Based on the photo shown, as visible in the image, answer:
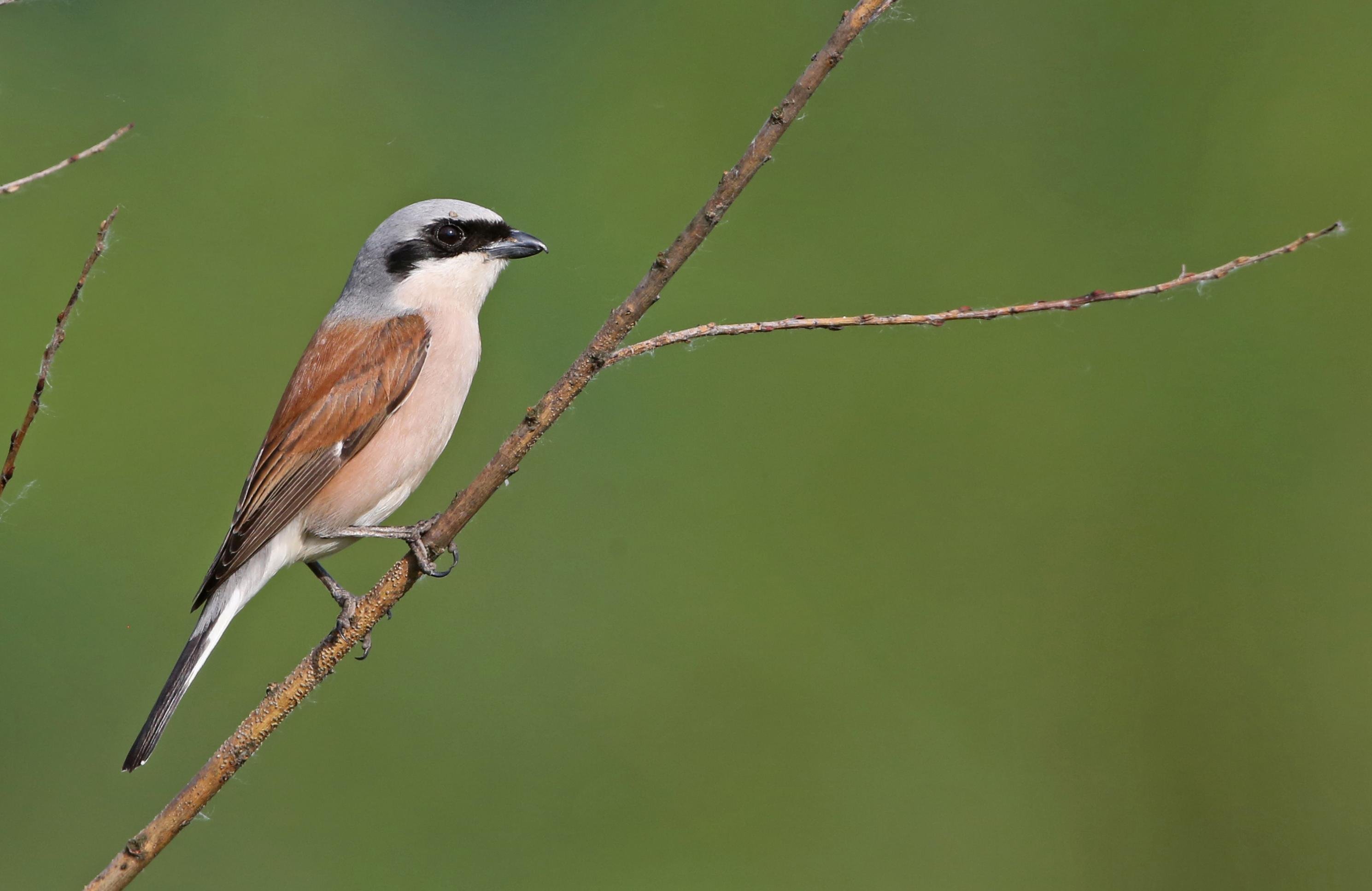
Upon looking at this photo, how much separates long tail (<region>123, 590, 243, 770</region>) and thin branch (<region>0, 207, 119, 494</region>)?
873mm

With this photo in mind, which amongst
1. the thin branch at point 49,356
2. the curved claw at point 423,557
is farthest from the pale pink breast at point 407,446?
the thin branch at point 49,356

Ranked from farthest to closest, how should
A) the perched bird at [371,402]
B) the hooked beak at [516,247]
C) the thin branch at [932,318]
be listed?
the hooked beak at [516,247] → the perched bird at [371,402] → the thin branch at [932,318]

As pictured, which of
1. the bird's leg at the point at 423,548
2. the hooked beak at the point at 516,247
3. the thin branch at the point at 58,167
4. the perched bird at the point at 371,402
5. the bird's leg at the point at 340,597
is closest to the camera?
the thin branch at the point at 58,167

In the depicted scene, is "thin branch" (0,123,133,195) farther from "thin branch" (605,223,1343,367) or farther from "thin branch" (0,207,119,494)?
"thin branch" (605,223,1343,367)

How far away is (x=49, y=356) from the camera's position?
1188 millimetres

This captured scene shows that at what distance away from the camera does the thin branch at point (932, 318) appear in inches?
55.4

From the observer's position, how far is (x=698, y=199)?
4934 mm

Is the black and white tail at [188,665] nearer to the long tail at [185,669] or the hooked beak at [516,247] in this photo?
the long tail at [185,669]

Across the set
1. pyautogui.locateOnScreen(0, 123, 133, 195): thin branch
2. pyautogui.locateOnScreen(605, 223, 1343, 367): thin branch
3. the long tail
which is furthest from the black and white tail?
pyautogui.locateOnScreen(605, 223, 1343, 367): thin branch

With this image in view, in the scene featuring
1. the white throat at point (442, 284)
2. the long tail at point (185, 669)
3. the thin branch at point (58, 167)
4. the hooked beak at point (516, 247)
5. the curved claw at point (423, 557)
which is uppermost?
the hooked beak at point (516, 247)

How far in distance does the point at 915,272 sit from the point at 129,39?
345cm

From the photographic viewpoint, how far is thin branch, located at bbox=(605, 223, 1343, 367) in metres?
1.41

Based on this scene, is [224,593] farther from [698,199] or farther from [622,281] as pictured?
[698,199]

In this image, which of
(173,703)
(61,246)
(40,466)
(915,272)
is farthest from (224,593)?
(915,272)
